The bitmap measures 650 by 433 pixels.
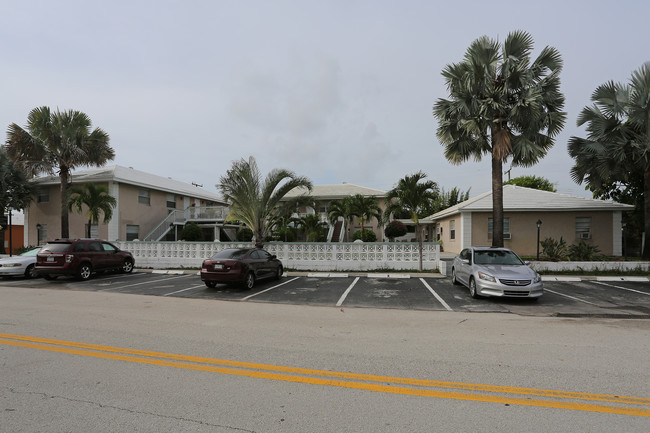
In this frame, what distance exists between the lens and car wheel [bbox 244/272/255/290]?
40.6 feet

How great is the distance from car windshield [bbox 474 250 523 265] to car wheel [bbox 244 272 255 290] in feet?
24.5

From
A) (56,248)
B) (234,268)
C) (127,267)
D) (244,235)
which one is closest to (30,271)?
(56,248)

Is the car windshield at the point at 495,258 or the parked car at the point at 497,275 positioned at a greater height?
the car windshield at the point at 495,258

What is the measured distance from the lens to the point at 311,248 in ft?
59.4

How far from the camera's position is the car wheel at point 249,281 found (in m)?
12.4

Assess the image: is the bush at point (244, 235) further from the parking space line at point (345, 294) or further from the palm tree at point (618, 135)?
the palm tree at point (618, 135)

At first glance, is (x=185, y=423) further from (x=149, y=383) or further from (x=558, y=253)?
(x=558, y=253)

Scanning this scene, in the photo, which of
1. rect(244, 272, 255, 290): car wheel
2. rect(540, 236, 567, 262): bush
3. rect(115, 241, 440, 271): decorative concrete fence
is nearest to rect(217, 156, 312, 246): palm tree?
rect(115, 241, 440, 271): decorative concrete fence

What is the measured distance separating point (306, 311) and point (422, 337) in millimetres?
3477

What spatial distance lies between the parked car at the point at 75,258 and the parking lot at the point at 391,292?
1.51 ft

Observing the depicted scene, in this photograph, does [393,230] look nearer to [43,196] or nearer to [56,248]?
[56,248]

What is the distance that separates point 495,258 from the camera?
11516mm

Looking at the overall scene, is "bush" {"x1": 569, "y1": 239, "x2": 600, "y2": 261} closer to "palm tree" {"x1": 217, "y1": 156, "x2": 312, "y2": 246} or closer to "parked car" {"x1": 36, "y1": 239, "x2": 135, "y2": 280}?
"palm tree" {"x1": 217, "y1": 156, "x2": 312, "y2": 246}

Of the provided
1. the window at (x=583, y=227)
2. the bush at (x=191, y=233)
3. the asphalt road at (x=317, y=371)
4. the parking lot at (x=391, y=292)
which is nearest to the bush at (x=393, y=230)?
the window at (x=583, y=227)
